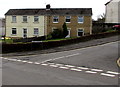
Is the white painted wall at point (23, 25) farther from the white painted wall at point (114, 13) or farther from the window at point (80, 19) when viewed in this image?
the white painted wall at point (114, 13)

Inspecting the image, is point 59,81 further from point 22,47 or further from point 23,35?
point 23,35

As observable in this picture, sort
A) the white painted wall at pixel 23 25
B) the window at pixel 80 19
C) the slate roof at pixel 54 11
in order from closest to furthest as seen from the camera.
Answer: the window at pixel 80 19 < the slate roof at pixel 54 11 < the white painted wall at pixel 23 25

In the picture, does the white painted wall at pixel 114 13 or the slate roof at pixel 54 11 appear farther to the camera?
the slate roof at pixel 54 11

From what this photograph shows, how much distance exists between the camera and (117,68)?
1477cm

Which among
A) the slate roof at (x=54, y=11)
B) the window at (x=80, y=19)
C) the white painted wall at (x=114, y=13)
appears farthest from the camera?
the slate roof at (x=54, y=11)

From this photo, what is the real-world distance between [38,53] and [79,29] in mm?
21610

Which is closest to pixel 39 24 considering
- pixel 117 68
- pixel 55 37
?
pixel 55 37

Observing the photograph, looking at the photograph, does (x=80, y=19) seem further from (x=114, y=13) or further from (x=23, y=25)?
(x=114, y=13)

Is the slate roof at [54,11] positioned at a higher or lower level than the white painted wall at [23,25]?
higher

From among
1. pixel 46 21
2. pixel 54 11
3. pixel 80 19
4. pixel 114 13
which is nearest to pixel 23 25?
pixel 46 21

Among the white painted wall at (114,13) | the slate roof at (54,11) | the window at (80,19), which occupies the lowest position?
the white painted wall at (114,13)

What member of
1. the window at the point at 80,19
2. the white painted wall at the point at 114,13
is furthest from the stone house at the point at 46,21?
the white painted wall at the point at 114,13

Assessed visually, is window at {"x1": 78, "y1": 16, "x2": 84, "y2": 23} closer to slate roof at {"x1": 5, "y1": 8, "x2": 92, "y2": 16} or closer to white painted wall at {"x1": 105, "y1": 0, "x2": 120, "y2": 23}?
slate roof at {"x1": 5, "y1": 8, "x2": 92, "y2": 16}

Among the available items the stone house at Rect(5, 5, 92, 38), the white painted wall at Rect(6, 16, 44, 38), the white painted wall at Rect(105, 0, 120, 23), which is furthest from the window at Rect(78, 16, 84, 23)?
the white painted wall at Rect(105, 0, 120, 23)
